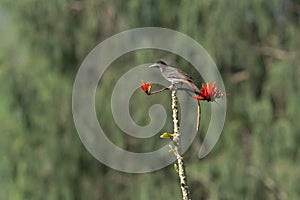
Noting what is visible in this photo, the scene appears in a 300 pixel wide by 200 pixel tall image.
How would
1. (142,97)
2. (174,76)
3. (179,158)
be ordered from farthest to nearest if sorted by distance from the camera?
(142,97) → (174,76) → (179,158)

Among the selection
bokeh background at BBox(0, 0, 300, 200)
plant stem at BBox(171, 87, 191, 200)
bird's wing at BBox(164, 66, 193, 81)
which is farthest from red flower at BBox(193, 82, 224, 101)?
bokeh background at BBox(0, 0, 300, 200)

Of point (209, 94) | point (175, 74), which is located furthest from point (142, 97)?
point (209, 94)

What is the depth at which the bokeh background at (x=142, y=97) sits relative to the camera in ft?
21.5

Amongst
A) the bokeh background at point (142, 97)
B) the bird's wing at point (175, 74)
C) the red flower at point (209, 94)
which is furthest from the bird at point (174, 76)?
the bokeh background at point (142, 97)

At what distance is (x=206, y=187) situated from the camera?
7.02m

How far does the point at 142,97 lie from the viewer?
693 cm

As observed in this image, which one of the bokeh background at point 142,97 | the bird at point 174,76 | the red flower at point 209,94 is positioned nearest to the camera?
the red flower at point 209,94

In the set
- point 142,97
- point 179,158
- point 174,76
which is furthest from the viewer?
point 142,97

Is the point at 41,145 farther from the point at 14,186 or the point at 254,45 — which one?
the point at 254,45

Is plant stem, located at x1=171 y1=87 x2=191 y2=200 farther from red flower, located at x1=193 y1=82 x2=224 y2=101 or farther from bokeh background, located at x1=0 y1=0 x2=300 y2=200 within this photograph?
bokeh background, located at x1=0 y1=0 x2=300 y2=200

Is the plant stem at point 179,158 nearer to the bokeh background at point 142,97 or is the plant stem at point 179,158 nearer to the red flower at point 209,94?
the red flower at point 209,94

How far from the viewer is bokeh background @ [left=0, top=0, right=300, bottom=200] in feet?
21.5

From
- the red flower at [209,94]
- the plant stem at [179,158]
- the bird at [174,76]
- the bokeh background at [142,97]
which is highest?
the bokeh background at [142,97]

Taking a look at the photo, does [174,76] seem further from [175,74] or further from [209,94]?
[209,94]
